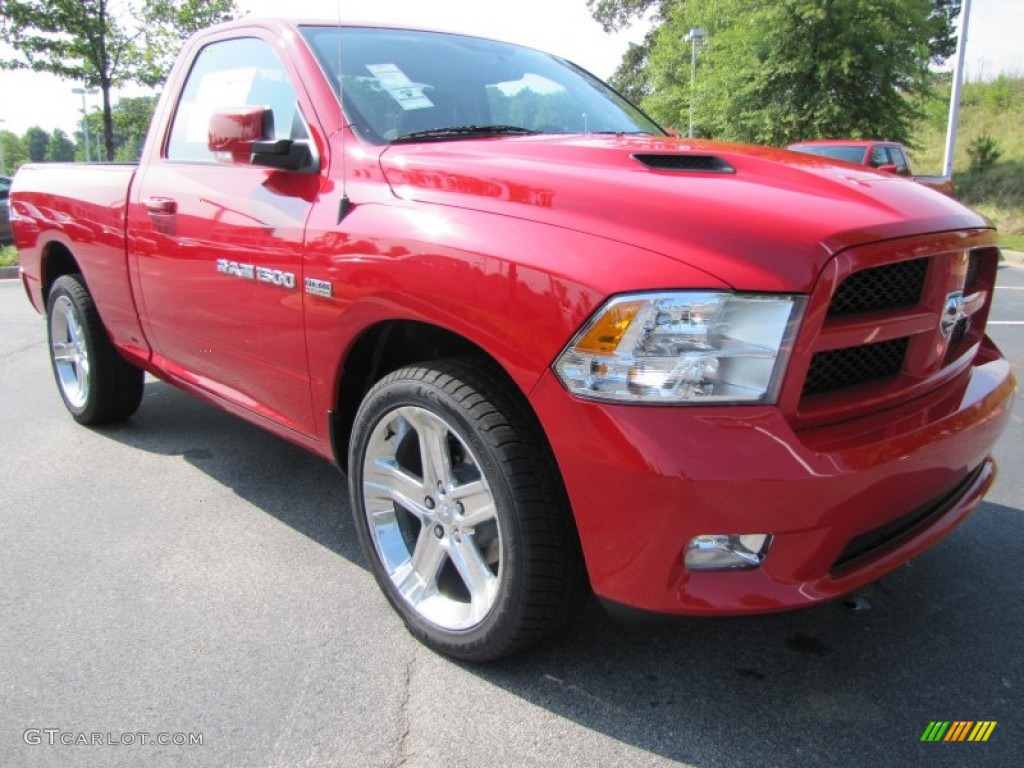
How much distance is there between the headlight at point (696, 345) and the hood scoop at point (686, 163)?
576 millimetres

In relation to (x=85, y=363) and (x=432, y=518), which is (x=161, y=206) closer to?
(x=85, y=363)

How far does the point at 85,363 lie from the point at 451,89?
2.71 meters

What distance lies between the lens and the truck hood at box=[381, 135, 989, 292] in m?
1.77

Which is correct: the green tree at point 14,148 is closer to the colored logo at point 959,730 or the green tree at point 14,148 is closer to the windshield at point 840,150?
the windshield at point 840,150

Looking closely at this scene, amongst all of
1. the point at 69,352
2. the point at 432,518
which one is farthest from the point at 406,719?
the point at 69,352

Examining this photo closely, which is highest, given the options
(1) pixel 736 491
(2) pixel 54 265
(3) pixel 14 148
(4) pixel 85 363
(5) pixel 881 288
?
(3) pixel 14 148

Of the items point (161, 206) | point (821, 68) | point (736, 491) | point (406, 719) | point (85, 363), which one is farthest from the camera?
point (821, 68)

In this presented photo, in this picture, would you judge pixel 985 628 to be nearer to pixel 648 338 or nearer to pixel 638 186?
pixel 648 338

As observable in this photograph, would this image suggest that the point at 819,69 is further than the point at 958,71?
Yes

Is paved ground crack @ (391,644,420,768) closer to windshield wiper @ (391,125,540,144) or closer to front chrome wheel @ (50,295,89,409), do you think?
windshield wiper @ (391,125,540,144)

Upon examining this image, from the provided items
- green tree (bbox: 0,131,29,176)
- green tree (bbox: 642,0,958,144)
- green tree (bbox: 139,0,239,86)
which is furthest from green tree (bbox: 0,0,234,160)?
green tree (bbox: 0,131,29,176)

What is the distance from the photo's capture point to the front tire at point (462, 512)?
2.03 meters

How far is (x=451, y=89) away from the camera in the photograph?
9.72 ft

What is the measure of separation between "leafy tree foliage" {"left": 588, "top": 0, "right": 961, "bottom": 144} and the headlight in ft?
62.7
